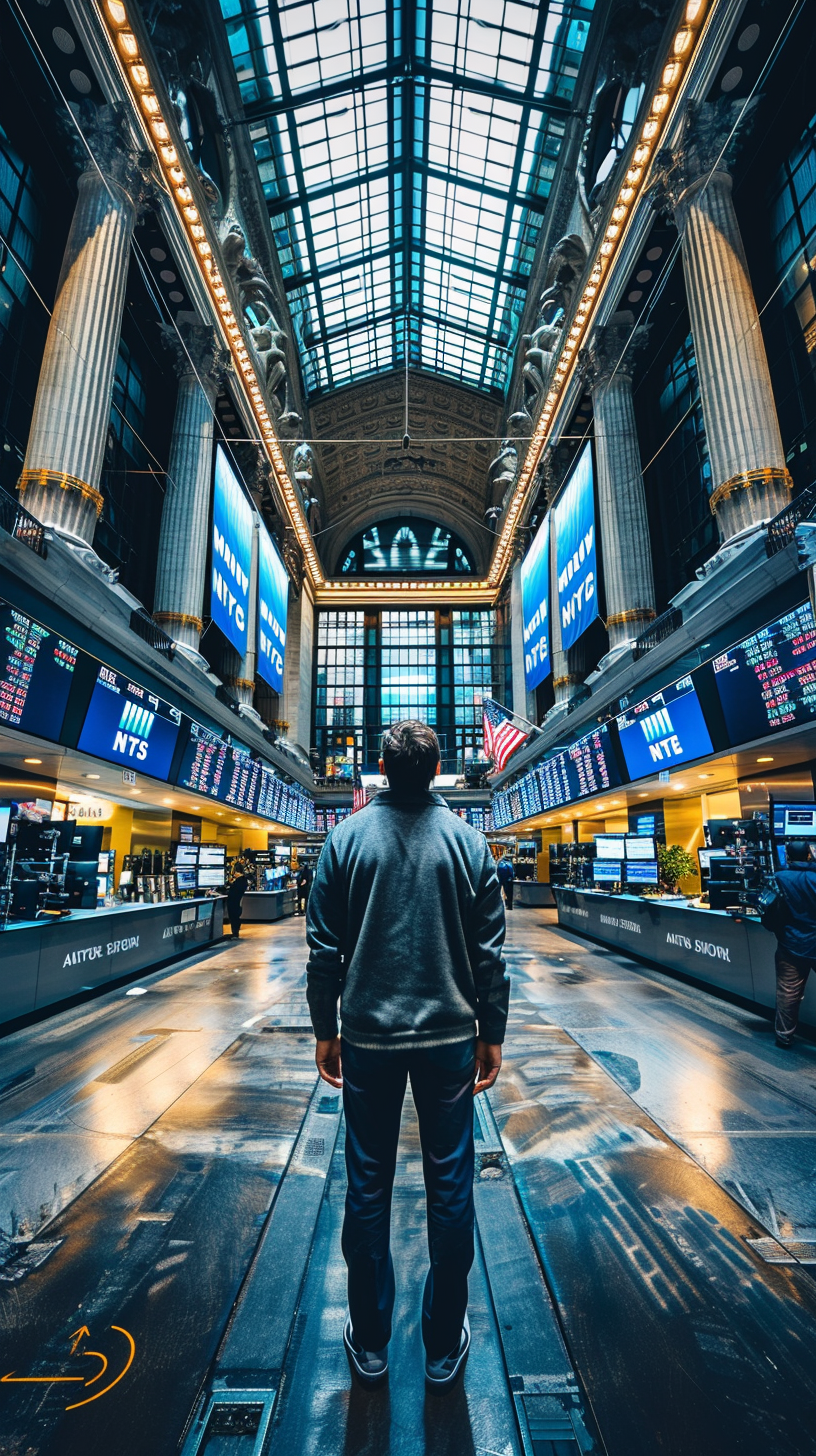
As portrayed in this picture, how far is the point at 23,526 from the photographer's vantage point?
8.07m

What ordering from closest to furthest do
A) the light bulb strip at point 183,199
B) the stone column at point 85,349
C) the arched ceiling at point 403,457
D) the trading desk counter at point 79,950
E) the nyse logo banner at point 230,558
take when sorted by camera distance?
the trading desk counter at point 79,950 → the stone column at point 85,349 → the light bulb strip at point 183,199 → the nyse logo banner at point 230,558 → the arched ceiling at point 403,457

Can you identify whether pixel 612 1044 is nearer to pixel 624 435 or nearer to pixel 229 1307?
pixel 229 1307

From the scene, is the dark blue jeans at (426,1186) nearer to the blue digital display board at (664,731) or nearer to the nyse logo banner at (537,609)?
the blue digital display board at (664,731)

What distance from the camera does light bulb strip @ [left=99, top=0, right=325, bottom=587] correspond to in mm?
11281

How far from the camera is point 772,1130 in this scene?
11.2 ft

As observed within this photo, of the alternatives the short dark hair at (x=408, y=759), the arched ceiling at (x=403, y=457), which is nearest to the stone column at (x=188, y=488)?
the short dark hair at (x=408, y=759)

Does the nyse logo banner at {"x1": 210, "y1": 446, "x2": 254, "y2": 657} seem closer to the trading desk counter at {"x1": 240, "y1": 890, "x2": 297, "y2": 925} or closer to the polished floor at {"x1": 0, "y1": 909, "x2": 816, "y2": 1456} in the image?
the trading desk counter at {"x1": 240, "y1": 890, "x2": 297, "y2": 925}

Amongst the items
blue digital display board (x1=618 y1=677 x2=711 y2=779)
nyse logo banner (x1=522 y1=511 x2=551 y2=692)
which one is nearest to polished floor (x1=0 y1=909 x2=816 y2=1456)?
blue digital display board (x1=618 y1=677 x2=711 y2=779)

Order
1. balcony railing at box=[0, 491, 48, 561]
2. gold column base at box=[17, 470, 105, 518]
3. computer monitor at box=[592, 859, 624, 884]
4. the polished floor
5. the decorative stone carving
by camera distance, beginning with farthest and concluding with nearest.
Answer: the decorative stone carving
computer monitor at box=[592, 859, 624, 884]
gold column base at box=[17, 470, 105, 518]
balcony railing at box=[0, 491, 48, 561]
the polished floor

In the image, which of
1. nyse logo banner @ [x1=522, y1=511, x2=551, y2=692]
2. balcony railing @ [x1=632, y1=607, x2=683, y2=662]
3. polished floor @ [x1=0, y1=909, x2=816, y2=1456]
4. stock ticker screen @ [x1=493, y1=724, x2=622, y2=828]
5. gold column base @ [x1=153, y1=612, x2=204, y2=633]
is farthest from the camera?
nyse logo banner @ [x1=522, y1=511, x2=551, y2=692]

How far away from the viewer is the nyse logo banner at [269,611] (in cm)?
2245

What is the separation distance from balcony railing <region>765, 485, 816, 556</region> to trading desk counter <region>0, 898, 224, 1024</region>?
904cm

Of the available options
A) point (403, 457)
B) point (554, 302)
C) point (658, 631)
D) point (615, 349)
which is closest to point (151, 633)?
point (658, 631)

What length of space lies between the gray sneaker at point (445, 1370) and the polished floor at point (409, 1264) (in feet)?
0.13
